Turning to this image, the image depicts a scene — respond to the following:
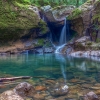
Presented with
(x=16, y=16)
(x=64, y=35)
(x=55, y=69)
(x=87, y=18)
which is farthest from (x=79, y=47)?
(x=55, y=69)

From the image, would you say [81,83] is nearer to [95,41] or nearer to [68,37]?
[95,41]

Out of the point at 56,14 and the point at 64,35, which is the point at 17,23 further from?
the point at 64,35

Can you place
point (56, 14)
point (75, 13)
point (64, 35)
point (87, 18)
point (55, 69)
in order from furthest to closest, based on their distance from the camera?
point (64, 35) < point (56, 14) < point (75, 13) < point (87, 18) < point (55, 69)

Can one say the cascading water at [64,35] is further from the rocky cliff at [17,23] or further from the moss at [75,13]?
the rocky cliff at [17,23]

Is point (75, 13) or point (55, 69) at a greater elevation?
point (75, 13)

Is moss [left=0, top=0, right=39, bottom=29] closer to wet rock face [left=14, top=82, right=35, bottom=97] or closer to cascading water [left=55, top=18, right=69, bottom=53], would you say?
cascading water [left=55, top=18, right=69, bottom=53]

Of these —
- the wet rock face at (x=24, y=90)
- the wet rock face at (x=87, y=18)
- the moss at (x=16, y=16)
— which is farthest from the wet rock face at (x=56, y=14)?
the wet rock face at (x=24, y=90)

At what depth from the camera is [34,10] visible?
28891 millimetres

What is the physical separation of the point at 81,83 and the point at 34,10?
73.7 feet

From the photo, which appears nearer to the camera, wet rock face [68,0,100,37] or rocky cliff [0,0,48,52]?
rocky cliff [0,0,48,52]

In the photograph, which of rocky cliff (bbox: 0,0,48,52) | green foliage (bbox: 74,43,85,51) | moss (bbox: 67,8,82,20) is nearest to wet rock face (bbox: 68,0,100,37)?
moss (bbox: 67,8,82,20)

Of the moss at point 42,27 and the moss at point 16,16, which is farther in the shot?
the moss at point 42,27

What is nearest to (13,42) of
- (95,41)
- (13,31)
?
(13,31)

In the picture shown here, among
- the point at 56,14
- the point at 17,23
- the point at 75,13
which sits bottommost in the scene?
the point at 17,23
